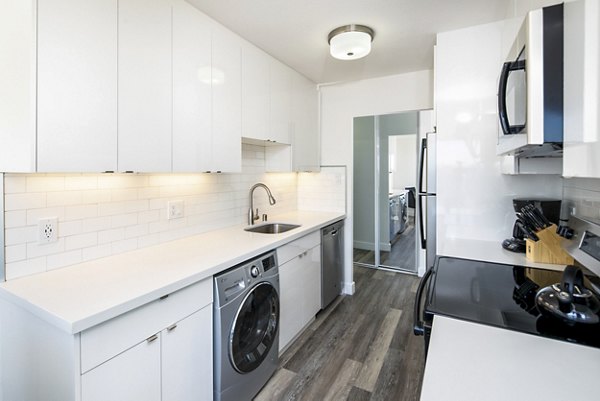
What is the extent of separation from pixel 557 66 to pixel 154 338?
1.60 m

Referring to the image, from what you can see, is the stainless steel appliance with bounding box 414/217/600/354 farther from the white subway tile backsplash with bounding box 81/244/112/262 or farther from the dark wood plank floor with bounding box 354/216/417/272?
the dark wood plank floor with bounding box 354/216/417/272

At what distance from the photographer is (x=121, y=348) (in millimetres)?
1111

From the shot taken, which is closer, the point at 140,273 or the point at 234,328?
the point at 140,273

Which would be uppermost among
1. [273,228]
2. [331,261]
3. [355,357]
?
[273,228]

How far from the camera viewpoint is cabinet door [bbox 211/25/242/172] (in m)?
1.95

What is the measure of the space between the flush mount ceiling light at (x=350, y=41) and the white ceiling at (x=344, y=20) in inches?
2.0

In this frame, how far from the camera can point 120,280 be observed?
1.29m

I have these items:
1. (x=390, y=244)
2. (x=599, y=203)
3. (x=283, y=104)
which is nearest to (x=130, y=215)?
(x=283, y=104)

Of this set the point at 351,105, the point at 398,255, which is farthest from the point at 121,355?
the point at 398,255

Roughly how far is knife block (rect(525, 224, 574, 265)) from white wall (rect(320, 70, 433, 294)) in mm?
1783

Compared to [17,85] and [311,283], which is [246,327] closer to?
[311,283]

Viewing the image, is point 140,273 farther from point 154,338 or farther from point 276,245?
point 276,245

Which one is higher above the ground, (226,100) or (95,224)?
(226,100)

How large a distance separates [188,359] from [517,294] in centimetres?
144
